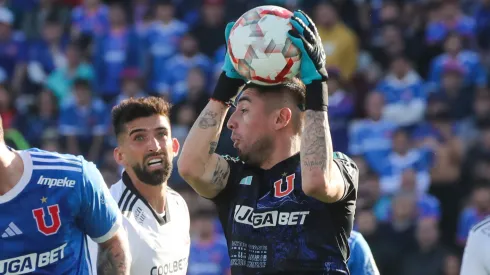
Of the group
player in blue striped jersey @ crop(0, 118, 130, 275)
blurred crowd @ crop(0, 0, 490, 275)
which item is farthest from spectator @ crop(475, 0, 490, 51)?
player in blue striped jersey @ crop(0, 118, 130, 275)

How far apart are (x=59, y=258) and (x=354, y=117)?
948 centimetres

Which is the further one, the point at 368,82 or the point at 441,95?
the point at 368,82

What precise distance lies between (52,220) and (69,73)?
11.5m

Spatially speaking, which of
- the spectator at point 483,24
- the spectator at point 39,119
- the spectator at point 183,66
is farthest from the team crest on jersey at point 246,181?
the spectator at point 39,119

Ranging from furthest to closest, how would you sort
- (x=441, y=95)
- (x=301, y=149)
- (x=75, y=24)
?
1. (x=75, y=24)
2. (x=441, y=95)
3. (x=301, y=149)

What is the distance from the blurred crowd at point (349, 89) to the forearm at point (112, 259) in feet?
21.5

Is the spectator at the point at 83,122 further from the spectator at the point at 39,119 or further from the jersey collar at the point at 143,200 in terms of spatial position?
the jersey collar at the point at 143,200

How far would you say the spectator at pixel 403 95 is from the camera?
583 inches

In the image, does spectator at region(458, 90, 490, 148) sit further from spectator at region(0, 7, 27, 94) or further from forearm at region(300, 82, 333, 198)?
forearm at region(300, 82, 333, 198)

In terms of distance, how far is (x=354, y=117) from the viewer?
14977 millimetres

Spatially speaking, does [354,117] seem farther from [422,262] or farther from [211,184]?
[211,184]

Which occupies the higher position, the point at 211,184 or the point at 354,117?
the point at 211,184

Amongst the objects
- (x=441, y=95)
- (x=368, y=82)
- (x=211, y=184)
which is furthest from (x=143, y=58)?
(x=211, y=184)

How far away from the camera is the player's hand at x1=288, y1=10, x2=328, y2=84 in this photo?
5758 millimetres
